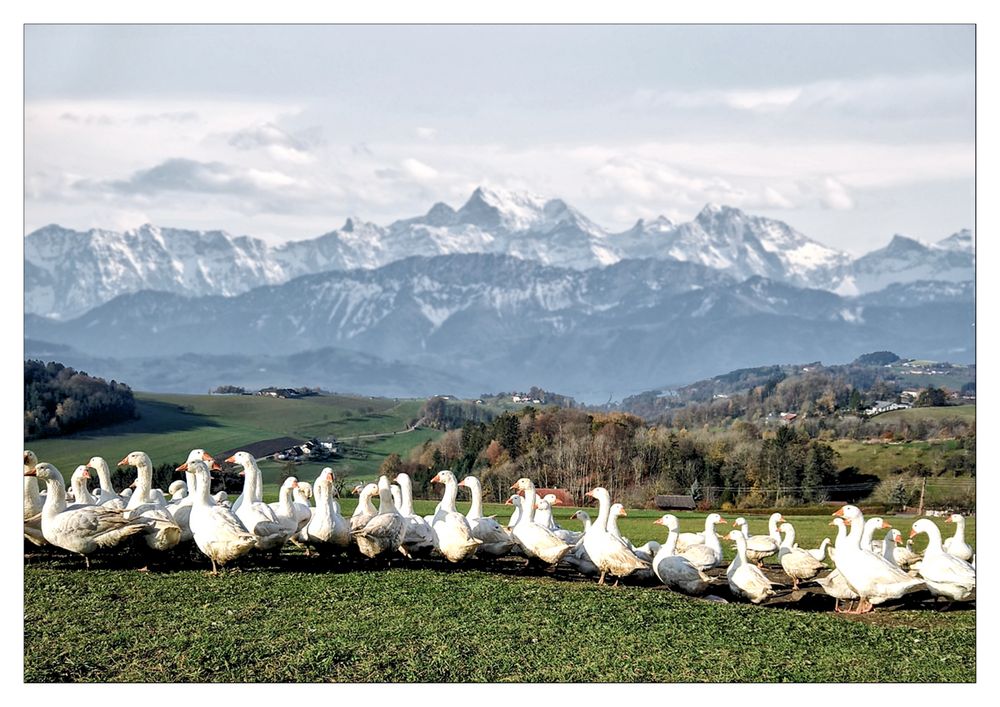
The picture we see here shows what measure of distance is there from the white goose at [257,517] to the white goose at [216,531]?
0.28 meters

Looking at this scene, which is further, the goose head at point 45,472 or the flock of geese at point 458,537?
the goose head at point 45,472

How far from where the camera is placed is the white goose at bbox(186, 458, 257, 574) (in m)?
14.1

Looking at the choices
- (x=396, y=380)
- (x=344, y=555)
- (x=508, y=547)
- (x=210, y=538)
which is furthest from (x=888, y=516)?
(x=396, y=380)

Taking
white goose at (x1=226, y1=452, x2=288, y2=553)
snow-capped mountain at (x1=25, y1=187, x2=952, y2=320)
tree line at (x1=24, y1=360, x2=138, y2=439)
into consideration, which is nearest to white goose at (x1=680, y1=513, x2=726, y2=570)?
white goose at (x1=226, y1=452, x2=288, y2=553)

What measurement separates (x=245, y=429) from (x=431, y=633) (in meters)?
16.5

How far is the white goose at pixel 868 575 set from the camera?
13898mm

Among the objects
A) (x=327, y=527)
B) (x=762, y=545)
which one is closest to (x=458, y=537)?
(x=327, y=527)

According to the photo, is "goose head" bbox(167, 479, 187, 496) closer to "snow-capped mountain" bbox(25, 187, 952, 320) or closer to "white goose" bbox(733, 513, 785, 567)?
"white goose" bbox(733, 513, 785, 567)

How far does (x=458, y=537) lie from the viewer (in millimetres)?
15242

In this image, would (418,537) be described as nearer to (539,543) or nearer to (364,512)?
(364,512)

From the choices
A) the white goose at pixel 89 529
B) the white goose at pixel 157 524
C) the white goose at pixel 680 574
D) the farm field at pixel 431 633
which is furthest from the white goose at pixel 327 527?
the white goose at pixel 680 574

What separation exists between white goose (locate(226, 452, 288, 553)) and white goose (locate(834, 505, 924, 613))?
7010 mm

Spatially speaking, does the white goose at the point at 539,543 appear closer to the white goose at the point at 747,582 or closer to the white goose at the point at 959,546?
the white goose at the point at 747,582
